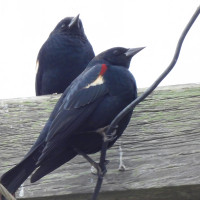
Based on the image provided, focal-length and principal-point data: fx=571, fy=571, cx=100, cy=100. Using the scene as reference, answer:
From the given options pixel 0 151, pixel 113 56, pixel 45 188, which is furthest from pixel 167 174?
pixel 113 56

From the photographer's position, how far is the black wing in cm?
206

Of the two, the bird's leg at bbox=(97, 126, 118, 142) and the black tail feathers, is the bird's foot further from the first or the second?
the black tail feathers

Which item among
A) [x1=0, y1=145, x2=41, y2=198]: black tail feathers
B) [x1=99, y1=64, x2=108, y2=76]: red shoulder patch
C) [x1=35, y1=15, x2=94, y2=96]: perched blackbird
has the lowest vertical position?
[x1=35, y1=15, x2=94, y2=96]: perched blackbird

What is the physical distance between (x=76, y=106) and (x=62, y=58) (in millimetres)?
2081

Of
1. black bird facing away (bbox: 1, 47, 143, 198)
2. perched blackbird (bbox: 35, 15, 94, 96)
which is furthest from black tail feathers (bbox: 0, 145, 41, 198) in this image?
perched blackbird (bbox: 35, 15, 94, 96)

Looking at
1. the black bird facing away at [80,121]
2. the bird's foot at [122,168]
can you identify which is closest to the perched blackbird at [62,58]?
the black bird facing away at [80,121]

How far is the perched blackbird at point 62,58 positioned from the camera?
4.21m

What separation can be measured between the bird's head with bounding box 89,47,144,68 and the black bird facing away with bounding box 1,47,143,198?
169 millimetres

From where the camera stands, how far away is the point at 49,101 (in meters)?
2.26

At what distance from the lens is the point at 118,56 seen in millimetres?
2746

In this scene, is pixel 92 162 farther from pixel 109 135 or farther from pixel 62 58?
pixel 62 58

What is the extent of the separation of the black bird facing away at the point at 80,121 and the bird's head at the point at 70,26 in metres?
1.92

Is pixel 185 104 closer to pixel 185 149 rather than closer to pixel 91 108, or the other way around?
pixel 185 149

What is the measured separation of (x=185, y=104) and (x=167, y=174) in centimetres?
32
